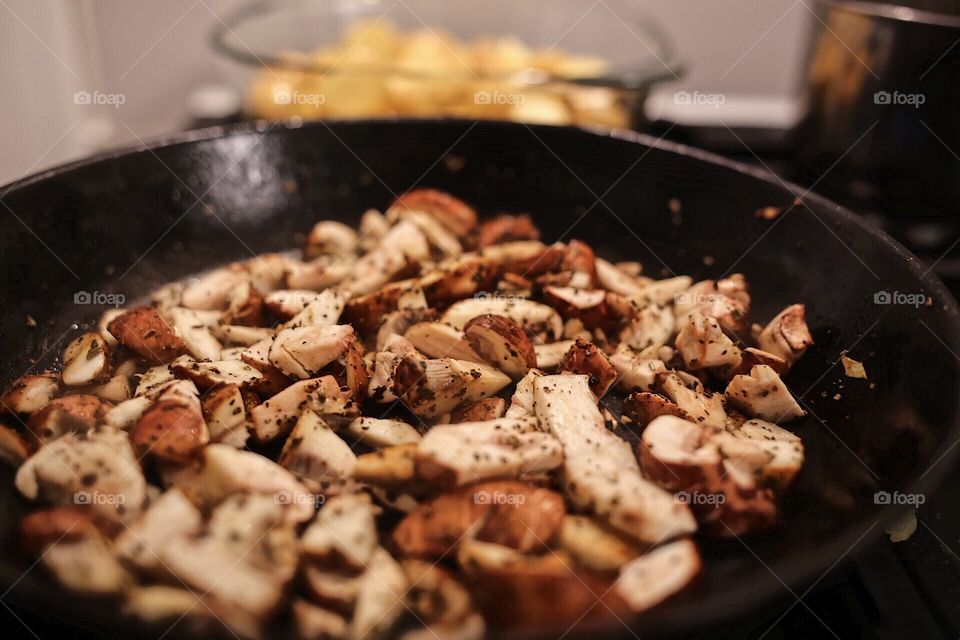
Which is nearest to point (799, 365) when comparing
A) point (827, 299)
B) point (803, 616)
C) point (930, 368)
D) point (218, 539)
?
point (827, 299)

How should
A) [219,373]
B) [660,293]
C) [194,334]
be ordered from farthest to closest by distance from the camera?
[660,293] < [194,334] < [219,373]

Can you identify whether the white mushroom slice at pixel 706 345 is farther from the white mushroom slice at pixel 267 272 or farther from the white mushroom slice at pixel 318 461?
the white mushroom slice at pixel 267 272

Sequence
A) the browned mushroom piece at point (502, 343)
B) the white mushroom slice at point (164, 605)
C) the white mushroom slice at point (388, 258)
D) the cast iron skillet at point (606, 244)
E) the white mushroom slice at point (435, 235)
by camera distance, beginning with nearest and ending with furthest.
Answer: the white mushroom slice at point (164, 605), the cast iron skillet at point (606, 244), the browned mushroom piece at point (502, 343), the white mushroom slice at point (388, 258), the white mushroom slice at point (435, 235)

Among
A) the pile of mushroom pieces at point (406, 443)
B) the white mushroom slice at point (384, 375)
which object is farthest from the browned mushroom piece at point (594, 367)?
the white mushroom slice at point (384, 375)

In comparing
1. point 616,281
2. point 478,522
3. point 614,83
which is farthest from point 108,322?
point 614,83

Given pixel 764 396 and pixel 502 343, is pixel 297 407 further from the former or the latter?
pixel 764 396

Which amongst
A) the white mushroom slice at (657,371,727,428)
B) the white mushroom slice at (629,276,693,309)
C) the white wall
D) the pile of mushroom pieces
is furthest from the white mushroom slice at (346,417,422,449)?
the white wall

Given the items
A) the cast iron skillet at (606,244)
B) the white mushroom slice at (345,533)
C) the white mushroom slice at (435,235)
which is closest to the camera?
the white mushroom slice at (345,533)
